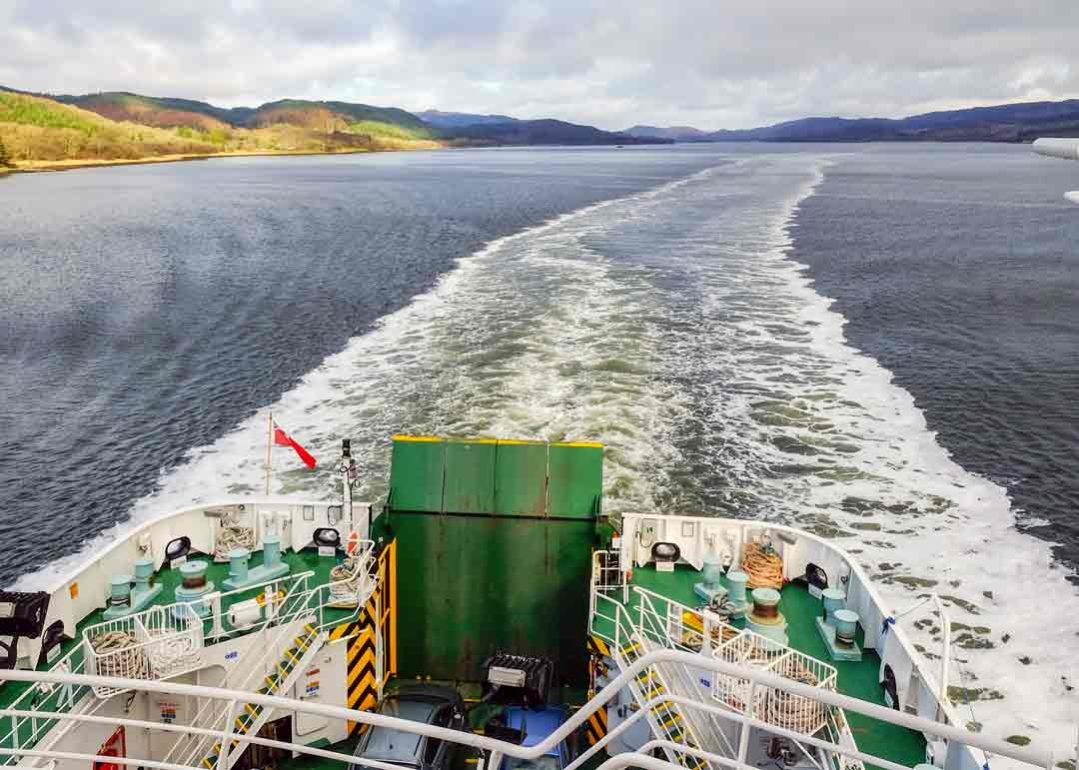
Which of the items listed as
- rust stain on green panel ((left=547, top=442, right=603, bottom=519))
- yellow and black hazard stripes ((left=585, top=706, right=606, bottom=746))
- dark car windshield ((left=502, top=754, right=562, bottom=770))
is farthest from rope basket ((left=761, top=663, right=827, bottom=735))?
rust stain on green panel ((left=547, top=442, right=603, bottom=519))

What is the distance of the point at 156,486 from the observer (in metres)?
22.5

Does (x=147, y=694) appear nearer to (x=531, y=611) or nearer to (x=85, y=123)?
(x=531, y=611)

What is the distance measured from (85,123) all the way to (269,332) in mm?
172999

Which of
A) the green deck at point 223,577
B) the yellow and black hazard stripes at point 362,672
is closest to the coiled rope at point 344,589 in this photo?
the green deck at point 223,577

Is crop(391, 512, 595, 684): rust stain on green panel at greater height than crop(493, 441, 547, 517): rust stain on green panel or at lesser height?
lesser

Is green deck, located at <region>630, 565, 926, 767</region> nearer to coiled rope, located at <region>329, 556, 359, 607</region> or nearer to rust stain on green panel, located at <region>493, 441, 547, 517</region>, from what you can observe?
rust stain on green panel, located at <region>493, 441, 547, 517</region>

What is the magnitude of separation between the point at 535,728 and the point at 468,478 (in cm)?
349

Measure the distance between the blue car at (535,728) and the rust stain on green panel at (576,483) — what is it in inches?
105

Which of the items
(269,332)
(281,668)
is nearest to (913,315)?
(269,332)

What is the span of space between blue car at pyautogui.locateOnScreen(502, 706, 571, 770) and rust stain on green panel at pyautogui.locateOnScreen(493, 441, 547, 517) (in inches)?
105

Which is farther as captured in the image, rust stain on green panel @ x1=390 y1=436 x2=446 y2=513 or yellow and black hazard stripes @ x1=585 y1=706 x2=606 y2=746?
rust stain on green panel @ x1=390 y1=436 x2=446 y2=513

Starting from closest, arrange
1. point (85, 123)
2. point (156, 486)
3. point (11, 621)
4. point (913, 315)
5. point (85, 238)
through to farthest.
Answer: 1. point (11, 621)
2. point (156, 486)
3. point (913, 315)
4. point (85, 238)
5. point (85, 123)

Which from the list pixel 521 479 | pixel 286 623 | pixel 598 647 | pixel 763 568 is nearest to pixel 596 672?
pixel 598 647

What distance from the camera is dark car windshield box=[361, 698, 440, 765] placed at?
9.60 metres
